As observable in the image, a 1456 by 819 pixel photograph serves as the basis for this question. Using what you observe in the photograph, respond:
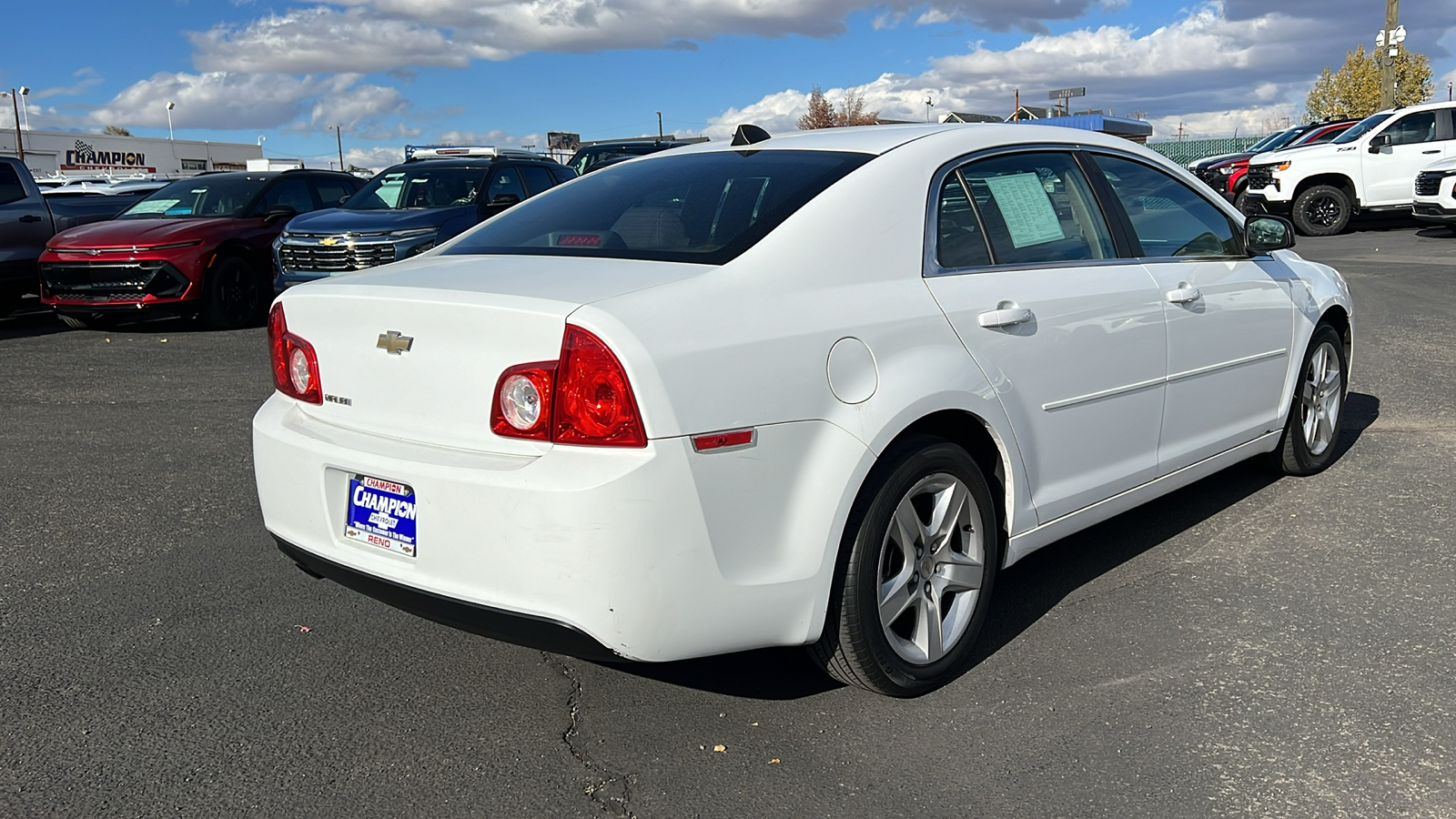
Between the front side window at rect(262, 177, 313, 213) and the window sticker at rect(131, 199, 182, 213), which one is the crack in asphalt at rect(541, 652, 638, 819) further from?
the window sticker at rect(131, 199, 182, 213)

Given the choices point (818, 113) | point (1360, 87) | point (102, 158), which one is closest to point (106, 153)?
point (102, 158)

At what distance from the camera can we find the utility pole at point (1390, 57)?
30.5 meters

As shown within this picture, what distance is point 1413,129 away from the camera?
1873 centimetres

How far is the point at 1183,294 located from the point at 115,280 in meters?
10.2

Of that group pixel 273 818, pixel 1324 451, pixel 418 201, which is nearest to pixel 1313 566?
pixel 1324 451

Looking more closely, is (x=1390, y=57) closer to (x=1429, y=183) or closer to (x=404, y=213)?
(x=1429, y=183)

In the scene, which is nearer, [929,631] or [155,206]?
[929,631]

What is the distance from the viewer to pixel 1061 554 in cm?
452

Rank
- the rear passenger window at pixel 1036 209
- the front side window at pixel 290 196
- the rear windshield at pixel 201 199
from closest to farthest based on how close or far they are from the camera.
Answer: the rear passenger window at pixel 1036 209 → the rear windshield at pixel 201 199 → the front side window at pixel 290 196

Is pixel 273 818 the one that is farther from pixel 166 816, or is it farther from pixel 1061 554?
pixel 1061 554

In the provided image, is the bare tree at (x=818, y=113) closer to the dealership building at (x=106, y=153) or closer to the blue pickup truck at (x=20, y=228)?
the dealership building at (x=106, y=153)

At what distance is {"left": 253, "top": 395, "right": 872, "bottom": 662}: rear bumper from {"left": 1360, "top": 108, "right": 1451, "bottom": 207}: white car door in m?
19.1

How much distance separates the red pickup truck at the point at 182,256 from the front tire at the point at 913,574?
32.3 feet

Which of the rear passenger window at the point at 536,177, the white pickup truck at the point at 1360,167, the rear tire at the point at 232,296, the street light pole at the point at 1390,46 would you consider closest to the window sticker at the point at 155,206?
the rear tire at the point at 232,296
